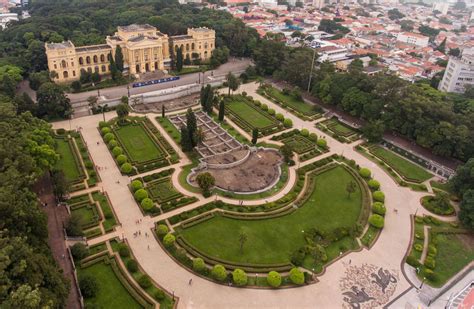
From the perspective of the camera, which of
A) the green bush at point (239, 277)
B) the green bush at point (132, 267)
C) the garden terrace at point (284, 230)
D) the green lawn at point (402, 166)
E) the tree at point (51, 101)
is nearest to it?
the green bush at point (239, 277)

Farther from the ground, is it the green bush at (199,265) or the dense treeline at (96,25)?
the dense treeline at (96,25)

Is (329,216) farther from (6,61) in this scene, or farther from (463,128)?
→ (6,61)

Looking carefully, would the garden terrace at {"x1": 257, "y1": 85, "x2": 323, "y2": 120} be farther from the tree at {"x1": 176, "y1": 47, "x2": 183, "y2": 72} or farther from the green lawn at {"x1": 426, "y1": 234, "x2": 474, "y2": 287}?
the green lawn at {"x1": 426, "y1": 234, "x2": 474, "y2": 287}

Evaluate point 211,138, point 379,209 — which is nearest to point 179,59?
point 211,138

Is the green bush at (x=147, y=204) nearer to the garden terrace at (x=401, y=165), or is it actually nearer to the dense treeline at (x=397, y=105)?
the garden terrace at (x=401, y=165)

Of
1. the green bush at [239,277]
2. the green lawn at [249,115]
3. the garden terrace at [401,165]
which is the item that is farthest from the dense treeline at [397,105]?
the green bush at [239,277]

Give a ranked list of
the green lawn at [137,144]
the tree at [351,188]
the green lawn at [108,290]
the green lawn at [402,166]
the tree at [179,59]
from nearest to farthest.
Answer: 1. the green lawn at [108,290]
2. the tree at [351,188]
3. the green lawn at [402,166]
4. the green lawn at [137,144]
5. the tree at [179,59]
